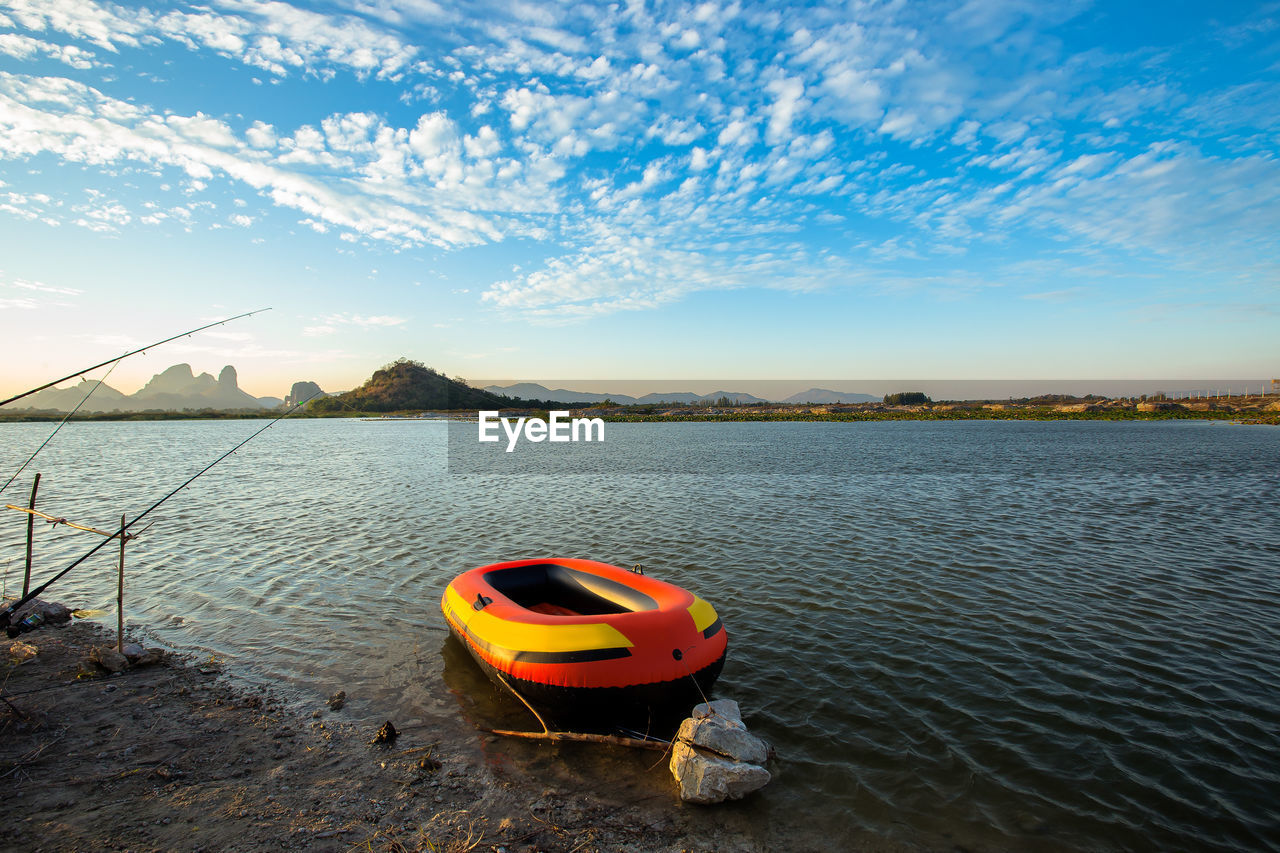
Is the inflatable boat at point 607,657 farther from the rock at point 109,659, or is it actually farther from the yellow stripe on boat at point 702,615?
the rock at point 109,659

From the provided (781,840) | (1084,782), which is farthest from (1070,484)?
(781,840)

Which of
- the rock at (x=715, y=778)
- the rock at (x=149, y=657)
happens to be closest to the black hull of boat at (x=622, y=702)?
the rock at (x=715, y=778)

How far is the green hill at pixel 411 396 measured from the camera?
161750 mm

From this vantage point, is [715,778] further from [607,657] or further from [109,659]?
[109,659]

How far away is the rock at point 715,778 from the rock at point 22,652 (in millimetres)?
9147

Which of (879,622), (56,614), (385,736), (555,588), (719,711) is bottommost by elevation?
(879,622)

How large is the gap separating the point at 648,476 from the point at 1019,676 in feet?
73.3

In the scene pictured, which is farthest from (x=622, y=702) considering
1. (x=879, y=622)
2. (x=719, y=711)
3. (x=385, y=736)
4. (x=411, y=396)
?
(x=411, y=396)

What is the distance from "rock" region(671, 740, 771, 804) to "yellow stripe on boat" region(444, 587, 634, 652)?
4.66 feet

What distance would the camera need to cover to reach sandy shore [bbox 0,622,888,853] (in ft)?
15.0

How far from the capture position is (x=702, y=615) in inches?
272

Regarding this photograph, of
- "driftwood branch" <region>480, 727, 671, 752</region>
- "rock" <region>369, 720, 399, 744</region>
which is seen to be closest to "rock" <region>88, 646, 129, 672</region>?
"rock" <region>369, 720, 399, 744</region>

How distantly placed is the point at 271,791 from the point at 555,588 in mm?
4720

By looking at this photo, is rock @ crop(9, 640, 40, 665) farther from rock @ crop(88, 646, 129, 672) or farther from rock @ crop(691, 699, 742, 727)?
rock @ crop(691, 699, 742, 727)
